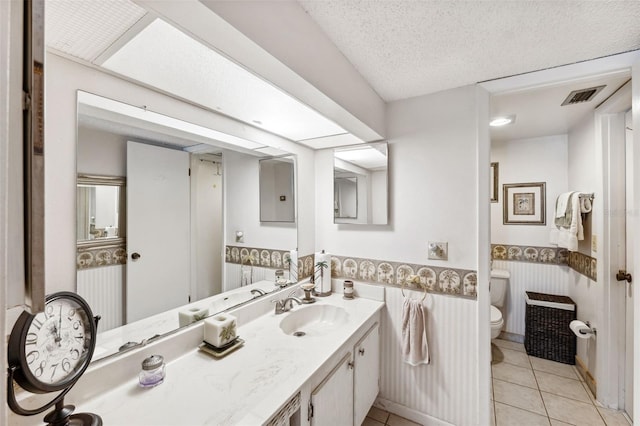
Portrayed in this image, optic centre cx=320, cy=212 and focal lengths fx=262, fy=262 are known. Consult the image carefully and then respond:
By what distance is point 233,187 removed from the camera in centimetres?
154

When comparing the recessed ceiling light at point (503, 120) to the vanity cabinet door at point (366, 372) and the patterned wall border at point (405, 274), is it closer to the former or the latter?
the patterned wall border at point (405, 274)

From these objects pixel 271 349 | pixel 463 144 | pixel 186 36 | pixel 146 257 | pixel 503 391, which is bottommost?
pixel 503 391

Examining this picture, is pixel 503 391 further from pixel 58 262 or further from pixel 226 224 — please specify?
pixel 58 262

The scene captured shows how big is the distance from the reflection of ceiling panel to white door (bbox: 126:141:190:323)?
34 centimetres

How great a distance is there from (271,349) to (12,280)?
105 centimetres

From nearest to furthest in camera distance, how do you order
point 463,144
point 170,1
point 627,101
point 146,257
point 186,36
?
point 170,1
point 186,36
point 146,257
point 463,144
point 627,101

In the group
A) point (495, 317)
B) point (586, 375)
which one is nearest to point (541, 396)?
point (586, 375)

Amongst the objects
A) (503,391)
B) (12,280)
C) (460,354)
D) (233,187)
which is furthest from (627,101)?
(12,280)

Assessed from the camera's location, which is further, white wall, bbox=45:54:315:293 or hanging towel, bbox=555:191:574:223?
hanging towel, bbox=555:191:574:223

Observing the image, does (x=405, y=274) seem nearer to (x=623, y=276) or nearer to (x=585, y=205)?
(x=623, y=276)

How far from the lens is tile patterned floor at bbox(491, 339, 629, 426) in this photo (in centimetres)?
181

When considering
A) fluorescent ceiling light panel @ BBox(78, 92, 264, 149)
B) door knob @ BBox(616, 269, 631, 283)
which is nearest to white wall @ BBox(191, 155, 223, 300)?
fluorescent ceiling light panel @ BBox(78, 92, 264, 149)

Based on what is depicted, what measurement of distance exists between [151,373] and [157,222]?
58 cm

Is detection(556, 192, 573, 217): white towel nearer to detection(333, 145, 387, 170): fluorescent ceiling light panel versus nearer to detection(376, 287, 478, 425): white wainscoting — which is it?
detection(376, 287, 478, 425): white wainscoting
